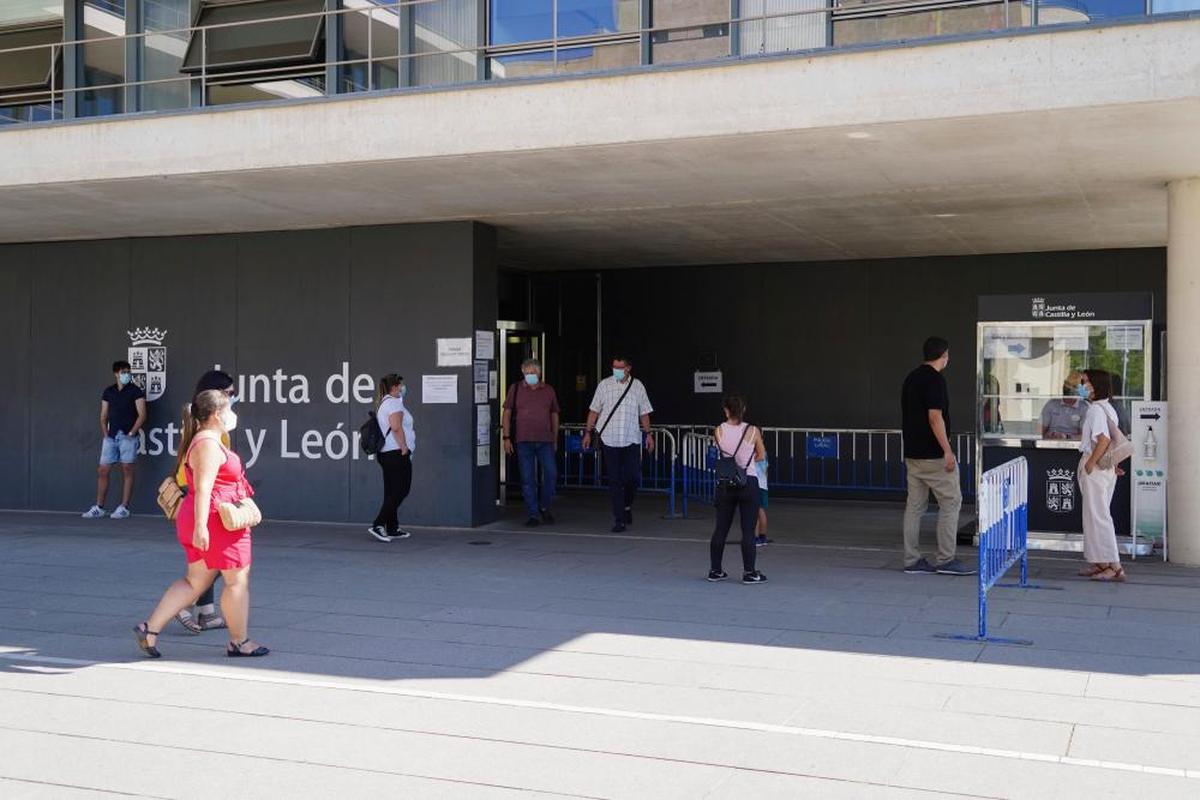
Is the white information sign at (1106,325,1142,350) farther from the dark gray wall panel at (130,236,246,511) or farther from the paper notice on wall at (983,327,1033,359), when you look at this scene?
the dark gray wall panel at (130,236,246,511)

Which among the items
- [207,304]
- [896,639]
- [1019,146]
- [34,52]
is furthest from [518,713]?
[34,52]

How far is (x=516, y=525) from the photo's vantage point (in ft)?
46.1

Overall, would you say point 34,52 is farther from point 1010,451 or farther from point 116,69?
point 1010,451

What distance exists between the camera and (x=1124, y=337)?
11.8 meters

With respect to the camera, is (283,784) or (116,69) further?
(116,69)

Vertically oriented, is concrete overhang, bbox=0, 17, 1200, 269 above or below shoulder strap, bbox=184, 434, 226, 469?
above

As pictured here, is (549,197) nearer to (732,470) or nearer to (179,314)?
(732,470)

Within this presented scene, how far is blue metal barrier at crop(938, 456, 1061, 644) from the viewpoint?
25.7 feet

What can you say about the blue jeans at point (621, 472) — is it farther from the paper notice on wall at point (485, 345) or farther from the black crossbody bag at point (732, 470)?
the black crossbody bag at point (732, 470)

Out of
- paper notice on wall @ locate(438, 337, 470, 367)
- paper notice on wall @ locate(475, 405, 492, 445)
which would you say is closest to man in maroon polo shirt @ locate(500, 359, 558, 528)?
paper notice on wall @ locate(475, 405, 492, 445)

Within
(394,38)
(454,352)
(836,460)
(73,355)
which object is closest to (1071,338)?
(454,352)

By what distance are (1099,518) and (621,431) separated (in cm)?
520

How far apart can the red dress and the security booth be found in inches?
300

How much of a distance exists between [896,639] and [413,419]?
7.32 meters
